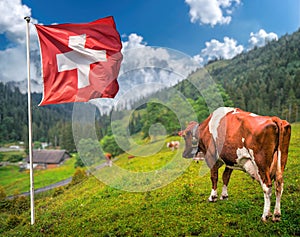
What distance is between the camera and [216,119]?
23.3 ft

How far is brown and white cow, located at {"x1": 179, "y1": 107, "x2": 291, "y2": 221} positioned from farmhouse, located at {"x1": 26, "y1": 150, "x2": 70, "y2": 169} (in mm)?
68383

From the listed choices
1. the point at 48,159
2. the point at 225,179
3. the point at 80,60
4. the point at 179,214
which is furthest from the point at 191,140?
the point at 48,159

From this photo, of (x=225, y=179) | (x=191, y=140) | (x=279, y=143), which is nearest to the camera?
(x=279, y=143)

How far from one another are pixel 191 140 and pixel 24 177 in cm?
5743

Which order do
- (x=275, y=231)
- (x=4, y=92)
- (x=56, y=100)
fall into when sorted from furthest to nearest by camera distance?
1. (x=4, y=92)
2. (x=56, y=100)
3. (x=275, y=231)

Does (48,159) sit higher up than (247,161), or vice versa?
(247,161)

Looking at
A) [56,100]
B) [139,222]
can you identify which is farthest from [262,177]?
[56,100]

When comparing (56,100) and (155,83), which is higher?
(155,83)

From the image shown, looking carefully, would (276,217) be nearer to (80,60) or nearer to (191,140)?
(191,140)

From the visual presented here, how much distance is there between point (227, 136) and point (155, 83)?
9.29ft

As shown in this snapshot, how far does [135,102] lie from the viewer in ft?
28.9

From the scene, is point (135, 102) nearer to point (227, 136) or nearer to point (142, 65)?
point (142, 65)

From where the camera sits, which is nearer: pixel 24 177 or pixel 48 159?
pixel 24 177

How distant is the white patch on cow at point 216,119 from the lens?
6988mm
